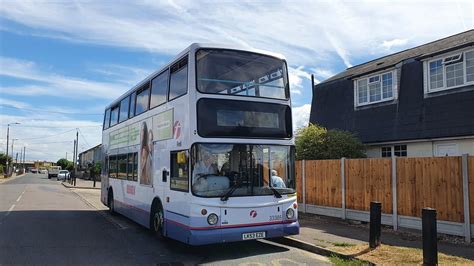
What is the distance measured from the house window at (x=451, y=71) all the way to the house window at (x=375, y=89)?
200cm

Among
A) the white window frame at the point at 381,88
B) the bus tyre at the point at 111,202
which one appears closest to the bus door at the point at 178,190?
the bus tyre at the point at 111,202

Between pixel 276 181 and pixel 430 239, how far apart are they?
3224 mm

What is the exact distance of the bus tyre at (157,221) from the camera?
32.8 ft

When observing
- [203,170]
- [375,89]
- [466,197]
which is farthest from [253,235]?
A: [375,89]

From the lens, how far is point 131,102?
1338cm

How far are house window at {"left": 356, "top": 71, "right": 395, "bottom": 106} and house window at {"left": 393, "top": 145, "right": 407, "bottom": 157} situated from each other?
214 cm

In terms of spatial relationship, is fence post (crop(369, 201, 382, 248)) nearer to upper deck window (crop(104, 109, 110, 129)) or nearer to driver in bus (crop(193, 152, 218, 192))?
driver in bus (crop(193, 152, 218, 192))

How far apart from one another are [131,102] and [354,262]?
28.2 ft

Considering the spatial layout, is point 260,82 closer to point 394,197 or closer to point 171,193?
point 171,193

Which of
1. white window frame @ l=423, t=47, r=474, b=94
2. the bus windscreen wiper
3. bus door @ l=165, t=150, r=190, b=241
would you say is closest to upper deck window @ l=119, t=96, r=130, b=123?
bus door @ l=165, t=150, r=190, b=241

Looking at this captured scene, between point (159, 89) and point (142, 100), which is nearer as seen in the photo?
point (159, 89)

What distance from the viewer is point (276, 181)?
9.07 metres

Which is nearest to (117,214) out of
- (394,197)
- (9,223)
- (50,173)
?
(9,223)

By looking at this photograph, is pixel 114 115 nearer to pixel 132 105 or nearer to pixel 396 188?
pixel 132 105
